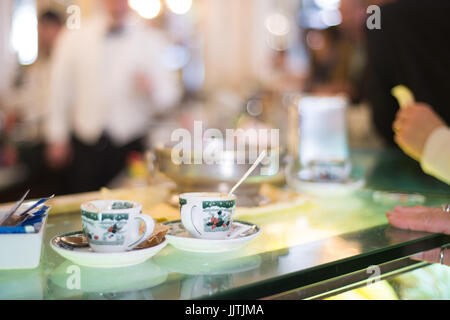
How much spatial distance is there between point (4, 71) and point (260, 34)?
11.2ft

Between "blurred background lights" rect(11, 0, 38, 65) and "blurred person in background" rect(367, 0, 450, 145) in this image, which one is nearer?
"blurred person in background" rect(367, 0, 450, 145)

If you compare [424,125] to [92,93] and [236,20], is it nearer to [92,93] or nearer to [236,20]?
[92,93]

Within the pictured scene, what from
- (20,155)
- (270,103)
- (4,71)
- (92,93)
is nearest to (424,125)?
(270,103)

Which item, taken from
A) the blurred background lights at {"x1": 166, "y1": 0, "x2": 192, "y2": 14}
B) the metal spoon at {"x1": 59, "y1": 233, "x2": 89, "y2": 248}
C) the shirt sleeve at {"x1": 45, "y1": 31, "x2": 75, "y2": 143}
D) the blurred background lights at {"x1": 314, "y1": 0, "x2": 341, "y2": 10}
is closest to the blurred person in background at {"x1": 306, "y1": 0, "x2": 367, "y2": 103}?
the blurred background lights at {"x1": 314, "y1": 0, "x2": 341, "y2": 10}

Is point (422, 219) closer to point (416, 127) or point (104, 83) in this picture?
point (416, 127)

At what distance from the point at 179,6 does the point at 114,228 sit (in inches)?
238

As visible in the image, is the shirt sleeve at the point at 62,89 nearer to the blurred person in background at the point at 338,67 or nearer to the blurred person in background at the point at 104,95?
the blurred person in background at the point at 104,95

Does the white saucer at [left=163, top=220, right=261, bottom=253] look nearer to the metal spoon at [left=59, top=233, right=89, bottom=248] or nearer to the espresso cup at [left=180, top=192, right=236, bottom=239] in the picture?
the espresso cup at [left=180, top=192, right=236, bottom=239]

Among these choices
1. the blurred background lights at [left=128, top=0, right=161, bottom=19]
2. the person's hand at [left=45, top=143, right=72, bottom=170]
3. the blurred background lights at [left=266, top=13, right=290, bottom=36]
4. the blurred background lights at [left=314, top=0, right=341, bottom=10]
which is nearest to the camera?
the person's hand at [left=45, top=143, right=72, bottom=170]

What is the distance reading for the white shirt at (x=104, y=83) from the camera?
12.7ft

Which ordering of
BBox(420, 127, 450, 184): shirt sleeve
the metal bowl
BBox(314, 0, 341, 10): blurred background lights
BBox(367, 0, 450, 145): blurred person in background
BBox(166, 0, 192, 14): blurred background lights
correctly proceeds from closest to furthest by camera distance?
the metal bowl < BBox(420, 127, 450, 184): shirt sleeve < BBox(367, 0, 450, 145): blurred person in background < BBox(166, 0, 192, 14): blurred background lights < BBox(314, 0, 341, 10): blurred background lights

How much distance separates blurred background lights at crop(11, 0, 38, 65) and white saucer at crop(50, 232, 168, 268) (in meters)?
5.40

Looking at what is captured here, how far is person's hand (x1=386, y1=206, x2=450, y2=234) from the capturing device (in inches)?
40.8
